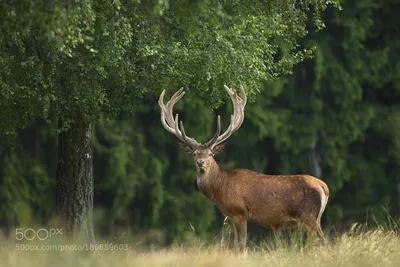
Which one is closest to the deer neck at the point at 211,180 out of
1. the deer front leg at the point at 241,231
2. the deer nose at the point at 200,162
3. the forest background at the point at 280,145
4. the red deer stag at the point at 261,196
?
the red deer stag at the point at 261,196

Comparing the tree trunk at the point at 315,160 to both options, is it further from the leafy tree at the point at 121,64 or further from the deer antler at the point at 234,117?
the deer antler at the point at 234,117

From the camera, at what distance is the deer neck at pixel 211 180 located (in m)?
16.1

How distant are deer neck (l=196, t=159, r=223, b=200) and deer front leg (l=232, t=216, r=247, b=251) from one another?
50cm

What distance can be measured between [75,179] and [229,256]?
4.43 meters

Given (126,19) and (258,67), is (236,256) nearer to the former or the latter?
(126,19)

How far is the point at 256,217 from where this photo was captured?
1605 centimetres

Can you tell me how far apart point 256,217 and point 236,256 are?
2739 mm

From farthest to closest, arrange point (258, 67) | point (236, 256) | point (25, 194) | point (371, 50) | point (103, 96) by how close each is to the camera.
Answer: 1. point (371, 50)
2. point (25, 194)
3. point (258, 67)
4. point (103, 96)
5. point (236, 256)

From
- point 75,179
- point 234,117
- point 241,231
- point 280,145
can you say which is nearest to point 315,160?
point 280,145

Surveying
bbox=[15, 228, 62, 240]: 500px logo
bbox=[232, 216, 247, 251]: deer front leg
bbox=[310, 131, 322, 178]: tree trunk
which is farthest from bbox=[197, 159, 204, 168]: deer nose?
bbox=[310, 131, 322, 178]: tree trunk

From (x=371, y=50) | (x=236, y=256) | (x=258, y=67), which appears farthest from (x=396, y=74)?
(x=236, y=256)

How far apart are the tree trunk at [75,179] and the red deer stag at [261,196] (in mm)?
1552

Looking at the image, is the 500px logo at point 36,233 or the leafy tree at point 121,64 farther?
the leafy tree at point 121,64

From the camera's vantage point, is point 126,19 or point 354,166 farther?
point 354,166
